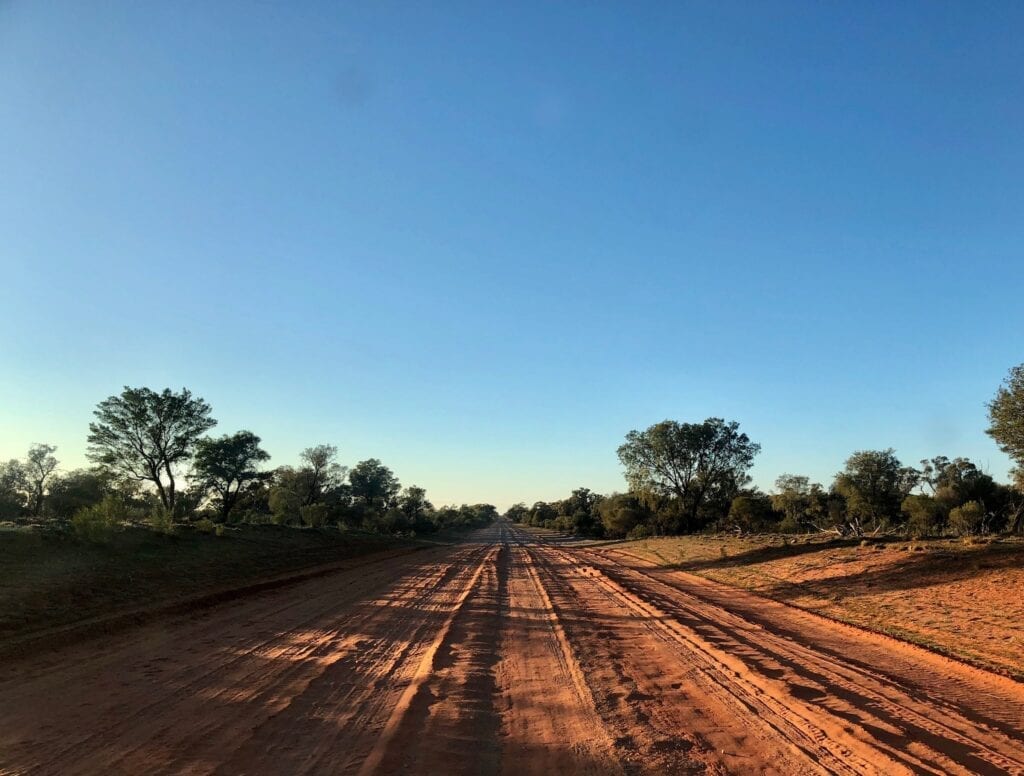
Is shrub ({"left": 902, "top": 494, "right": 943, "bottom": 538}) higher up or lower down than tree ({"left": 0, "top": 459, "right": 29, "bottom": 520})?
lower down

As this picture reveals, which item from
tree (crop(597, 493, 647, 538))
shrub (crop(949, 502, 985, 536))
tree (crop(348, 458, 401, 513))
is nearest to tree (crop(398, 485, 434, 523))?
tree (crop(348, 458, 401, 513))

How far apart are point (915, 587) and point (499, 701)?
14.2m

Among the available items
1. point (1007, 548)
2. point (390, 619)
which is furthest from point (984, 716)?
point (1007, 548)

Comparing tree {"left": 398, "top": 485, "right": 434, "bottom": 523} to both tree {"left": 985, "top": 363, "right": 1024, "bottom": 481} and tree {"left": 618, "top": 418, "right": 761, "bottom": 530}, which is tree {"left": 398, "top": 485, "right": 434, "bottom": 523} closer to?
tree {"left": 618, "top": 418, "right": 761, "bottom": 530}

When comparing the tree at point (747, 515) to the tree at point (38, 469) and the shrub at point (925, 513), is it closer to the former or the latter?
the shrub at point (925, 513)

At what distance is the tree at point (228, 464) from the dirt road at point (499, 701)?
4975cm

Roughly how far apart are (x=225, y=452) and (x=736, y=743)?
61.4 m

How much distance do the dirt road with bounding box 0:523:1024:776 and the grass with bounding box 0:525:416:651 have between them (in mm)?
2511

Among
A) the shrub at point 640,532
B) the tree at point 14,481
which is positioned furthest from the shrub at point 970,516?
the tree at point 14,481

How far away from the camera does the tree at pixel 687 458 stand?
59094 millimetres

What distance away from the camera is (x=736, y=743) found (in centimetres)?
568

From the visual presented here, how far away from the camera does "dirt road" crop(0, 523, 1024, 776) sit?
5273mm

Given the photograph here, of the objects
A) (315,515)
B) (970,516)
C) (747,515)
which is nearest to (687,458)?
(747,515)

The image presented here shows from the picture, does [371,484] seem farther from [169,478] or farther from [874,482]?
[874,482]
